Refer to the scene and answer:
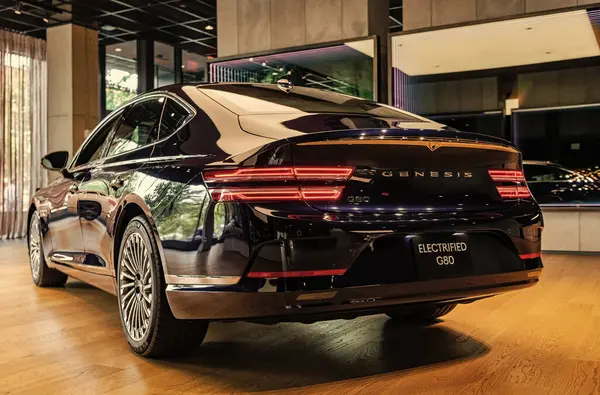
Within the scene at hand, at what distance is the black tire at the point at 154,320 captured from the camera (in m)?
2.57

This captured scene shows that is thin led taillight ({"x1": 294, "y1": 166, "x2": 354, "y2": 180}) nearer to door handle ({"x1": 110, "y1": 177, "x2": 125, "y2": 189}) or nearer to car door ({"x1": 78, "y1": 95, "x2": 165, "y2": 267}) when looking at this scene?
car door ({"x1": 78, "y1": 95, "x2": 165, "y2": 267})

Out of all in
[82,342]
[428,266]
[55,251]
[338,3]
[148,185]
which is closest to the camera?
[428,266]

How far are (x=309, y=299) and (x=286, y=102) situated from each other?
1.11m

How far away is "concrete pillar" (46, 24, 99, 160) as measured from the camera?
10875 millimetres

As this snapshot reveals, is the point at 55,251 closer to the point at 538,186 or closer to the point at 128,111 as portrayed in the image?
the point at 128,111

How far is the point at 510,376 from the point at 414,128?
1.03 m

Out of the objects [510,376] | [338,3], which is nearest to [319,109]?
[510,376]

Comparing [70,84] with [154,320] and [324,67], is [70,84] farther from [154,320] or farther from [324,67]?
[154,320]

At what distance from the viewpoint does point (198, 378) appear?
97.3 inches

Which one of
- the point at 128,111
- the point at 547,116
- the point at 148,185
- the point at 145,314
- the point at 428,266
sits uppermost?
the point at 547,116

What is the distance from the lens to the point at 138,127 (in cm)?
327

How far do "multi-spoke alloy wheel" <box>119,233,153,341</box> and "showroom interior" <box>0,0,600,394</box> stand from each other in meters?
0.15

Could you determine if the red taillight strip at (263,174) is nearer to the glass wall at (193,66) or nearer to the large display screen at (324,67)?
the large display screen at (324,67)

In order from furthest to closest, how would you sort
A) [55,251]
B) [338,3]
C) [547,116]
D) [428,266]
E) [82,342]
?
1. [547,116]
2. [338,3]
3. [55,251]
4. [82,342]
5. [428,266]
